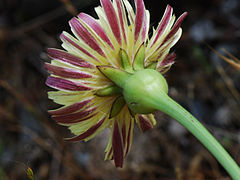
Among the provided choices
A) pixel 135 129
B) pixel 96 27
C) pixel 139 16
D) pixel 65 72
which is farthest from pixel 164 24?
pixel 135 129

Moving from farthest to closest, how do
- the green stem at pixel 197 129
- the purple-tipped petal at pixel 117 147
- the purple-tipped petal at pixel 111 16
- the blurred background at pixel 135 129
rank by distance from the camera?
the blurred background at pixel 135 129
the purple-tipped petal at pixel 117 147
the purple-tipped petal at pixel 111 16
the green stem at pixel 197 129

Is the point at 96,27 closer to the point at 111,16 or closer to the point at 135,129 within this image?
the point at 111,16

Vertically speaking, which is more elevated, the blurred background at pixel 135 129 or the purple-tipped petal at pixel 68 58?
the purple-tipped petal at pixel 68 58

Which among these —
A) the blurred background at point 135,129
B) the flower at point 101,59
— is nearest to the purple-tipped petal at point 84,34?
the flower at point 101,59

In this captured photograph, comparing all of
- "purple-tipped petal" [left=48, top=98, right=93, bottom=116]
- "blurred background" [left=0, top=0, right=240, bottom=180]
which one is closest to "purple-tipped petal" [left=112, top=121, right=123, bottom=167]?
"purple-tipped petal" [left=48, top=98, right=93, bottom=116]

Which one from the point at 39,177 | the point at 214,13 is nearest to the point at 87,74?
the point at 39,177

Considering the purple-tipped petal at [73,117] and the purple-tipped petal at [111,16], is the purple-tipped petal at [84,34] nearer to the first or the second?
the purple-tipped petal at [111,16]

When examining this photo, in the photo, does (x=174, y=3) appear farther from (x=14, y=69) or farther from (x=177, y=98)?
(x=14, y=69)
